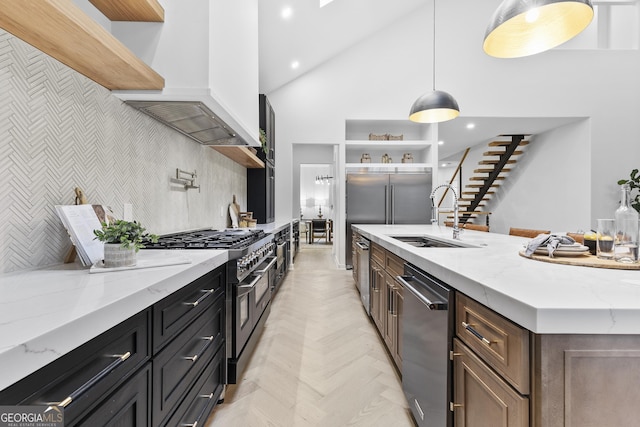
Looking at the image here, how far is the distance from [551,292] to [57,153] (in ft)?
6.13

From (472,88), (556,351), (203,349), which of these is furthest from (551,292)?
(472,88)

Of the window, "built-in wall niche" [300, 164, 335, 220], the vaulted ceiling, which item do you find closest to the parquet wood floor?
the vaulted ceiling

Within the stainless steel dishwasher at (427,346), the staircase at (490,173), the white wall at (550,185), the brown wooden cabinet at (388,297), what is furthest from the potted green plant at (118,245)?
the white wall at (550,185)

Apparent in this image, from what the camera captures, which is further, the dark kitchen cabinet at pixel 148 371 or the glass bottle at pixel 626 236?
the glass bottle at pixel 626 236

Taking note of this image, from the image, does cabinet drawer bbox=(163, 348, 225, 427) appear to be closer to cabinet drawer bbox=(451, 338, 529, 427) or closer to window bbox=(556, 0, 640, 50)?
cabinet drawer bbox=(451, 338, 529, 427)

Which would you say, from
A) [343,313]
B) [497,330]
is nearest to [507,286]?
[497,330]

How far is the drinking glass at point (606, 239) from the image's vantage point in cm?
124

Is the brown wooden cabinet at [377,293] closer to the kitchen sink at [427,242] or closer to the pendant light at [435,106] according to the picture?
the kitchen sink at [427,242]

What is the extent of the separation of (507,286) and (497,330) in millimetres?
130

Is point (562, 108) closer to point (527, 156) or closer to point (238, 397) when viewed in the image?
point (527, 156)

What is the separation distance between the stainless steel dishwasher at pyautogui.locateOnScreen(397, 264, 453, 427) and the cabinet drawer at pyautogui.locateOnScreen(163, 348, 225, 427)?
1.00 m

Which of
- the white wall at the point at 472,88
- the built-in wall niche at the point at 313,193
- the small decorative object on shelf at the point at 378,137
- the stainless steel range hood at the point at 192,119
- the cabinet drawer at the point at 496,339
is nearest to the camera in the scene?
the cabinet drawer at the point at 496,339

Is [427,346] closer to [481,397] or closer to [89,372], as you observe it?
[481,397]

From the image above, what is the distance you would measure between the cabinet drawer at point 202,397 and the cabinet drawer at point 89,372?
0.40 m
